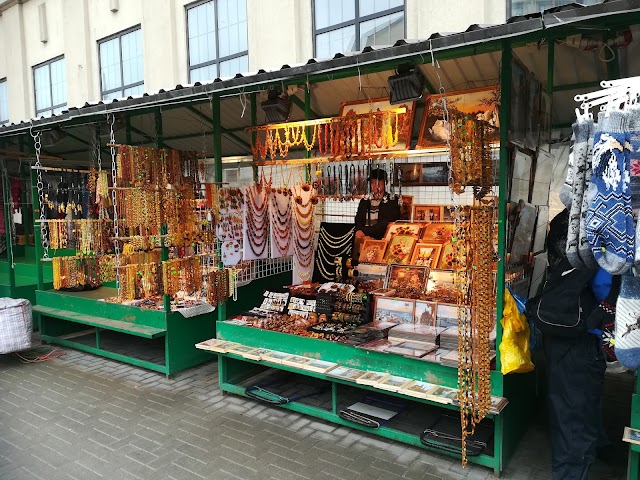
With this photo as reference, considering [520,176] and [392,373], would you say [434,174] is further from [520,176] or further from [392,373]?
[392,373]

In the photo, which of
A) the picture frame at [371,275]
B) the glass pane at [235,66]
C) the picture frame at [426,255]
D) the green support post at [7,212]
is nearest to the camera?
the picture frame at [426,255]

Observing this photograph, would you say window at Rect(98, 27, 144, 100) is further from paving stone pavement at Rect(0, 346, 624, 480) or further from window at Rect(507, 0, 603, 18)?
paving stone pavement at Rect(0, 346, 624, 480)

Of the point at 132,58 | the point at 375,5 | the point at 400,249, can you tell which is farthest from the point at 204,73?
the point at 400,249

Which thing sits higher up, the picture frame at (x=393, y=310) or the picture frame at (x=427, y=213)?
the picture frame at (x=427, y=213)

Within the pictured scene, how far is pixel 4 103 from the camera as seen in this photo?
16.8 metres

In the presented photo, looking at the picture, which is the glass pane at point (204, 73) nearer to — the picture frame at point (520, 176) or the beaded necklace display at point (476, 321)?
the picture frame at point (520, 176)

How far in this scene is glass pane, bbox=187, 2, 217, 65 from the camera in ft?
37.3

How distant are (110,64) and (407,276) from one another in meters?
11.5

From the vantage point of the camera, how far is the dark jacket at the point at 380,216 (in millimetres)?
6578

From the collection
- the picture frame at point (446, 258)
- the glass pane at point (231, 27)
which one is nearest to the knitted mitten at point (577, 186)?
the picture frame at point (446, 258)

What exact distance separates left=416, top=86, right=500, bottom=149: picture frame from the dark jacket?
1.39 meters

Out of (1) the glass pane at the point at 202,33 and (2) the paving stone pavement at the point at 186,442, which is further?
(1) the glass pane at the point at 202,33

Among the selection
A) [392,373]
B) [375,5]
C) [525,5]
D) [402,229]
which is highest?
[375,5]

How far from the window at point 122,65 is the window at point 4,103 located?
17.6 ft
